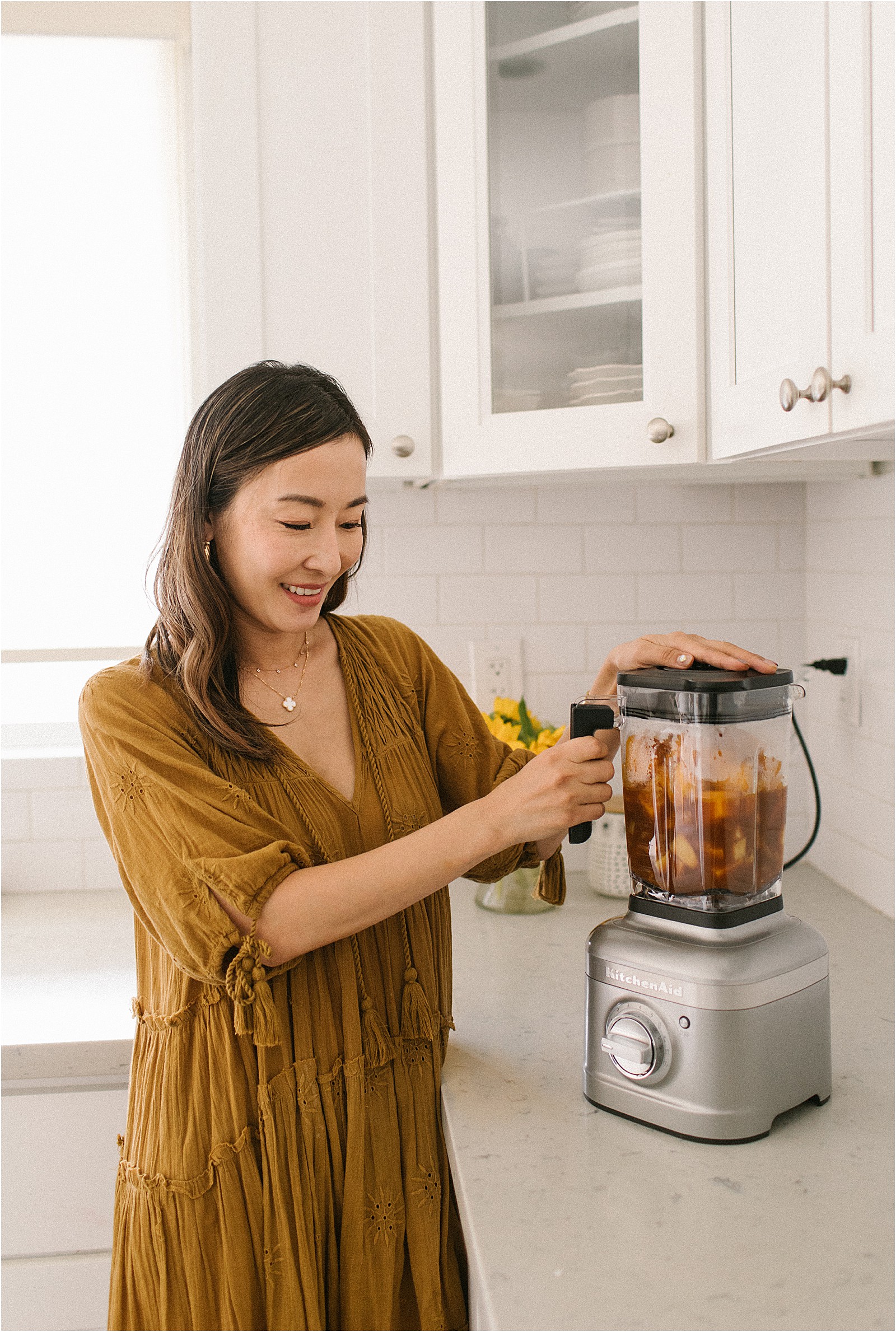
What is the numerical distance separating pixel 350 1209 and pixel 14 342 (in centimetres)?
162

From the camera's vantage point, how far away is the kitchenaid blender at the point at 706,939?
0.97m

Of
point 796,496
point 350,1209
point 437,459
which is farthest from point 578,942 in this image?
point 796,496

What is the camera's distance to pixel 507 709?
1.81 m

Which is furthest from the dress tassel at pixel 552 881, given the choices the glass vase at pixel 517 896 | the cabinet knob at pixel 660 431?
the cabinet knob at pixel 660 431

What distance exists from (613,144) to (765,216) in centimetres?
41

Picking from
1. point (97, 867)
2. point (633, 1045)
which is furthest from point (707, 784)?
point (97, 867)

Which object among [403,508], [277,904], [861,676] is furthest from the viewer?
[403,508]

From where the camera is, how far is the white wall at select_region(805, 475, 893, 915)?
1604mm

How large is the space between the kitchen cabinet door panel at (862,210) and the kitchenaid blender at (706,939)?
0.28 metres

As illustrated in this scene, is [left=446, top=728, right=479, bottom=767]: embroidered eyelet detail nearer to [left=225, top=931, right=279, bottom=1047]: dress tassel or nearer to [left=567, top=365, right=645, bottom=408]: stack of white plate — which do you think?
[left=225, top=931, right=279, bottom=1047]: dress tassel

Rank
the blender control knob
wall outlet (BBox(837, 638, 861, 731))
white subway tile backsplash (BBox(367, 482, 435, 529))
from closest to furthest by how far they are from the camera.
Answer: the blender control knob, wall outlet (BBox(837, 638, 861, 731)), white subway tile backsplash (BBox(367, 482, 435, 529))

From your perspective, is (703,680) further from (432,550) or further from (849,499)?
(432,550)

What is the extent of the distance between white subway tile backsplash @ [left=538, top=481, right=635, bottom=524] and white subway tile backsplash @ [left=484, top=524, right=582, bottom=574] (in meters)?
0.02

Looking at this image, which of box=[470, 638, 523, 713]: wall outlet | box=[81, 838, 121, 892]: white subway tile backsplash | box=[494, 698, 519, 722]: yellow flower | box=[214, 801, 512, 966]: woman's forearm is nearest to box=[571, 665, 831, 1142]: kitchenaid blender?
box=[214, 801, 512, 966]: woman's forearm
